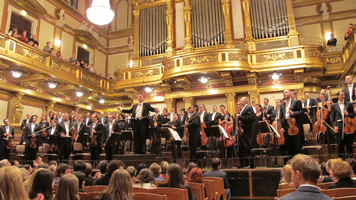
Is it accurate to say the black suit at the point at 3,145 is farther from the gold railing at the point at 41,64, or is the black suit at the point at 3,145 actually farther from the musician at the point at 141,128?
the musician at the point at 141,128

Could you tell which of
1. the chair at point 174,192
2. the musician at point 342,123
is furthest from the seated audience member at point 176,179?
the musician at point 342,123

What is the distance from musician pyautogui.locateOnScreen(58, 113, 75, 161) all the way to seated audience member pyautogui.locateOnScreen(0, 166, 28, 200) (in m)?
5.64

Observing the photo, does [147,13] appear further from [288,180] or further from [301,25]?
[288,180]

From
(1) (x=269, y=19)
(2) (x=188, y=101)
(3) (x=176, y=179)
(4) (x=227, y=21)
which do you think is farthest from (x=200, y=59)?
(3) (x=176, y=179)

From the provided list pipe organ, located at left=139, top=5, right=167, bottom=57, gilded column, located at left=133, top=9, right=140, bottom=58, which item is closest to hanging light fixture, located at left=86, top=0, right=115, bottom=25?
pipe organ, located at left=139, top=5, right=167, bottom=57

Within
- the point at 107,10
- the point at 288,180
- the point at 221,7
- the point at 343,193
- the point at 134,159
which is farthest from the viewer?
the point at 221,7

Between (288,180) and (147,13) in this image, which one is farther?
(147,13)

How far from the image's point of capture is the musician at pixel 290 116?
17.4 ft

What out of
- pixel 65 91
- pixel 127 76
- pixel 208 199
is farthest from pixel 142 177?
pixel 65 91

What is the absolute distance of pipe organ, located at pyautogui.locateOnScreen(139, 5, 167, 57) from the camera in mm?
13406

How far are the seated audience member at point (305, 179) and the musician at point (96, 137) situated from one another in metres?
6.26

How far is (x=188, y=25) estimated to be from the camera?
1273 centimetres

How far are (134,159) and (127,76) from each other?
769 centimetres

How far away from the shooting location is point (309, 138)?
7.30m
